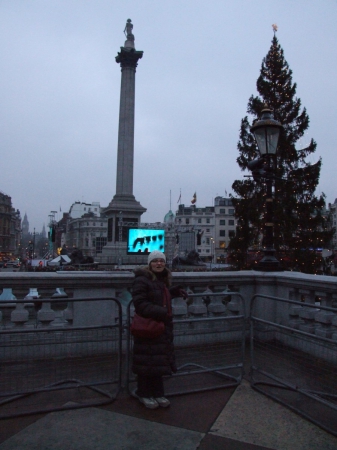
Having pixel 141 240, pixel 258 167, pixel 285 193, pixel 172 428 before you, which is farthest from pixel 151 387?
pixel 141 240

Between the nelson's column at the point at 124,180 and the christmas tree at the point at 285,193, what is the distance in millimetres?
18440

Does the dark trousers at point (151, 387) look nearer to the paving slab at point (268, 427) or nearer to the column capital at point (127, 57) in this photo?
the paving slab at point (268, 427)

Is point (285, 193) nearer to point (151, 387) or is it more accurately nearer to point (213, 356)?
point (213, 356)

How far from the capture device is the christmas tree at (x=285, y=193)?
20688 millimetres

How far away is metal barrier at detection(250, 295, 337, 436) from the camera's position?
429 centimetres

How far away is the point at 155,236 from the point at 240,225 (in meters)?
19.6

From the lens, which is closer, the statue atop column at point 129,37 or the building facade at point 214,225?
the statue atop column at point 129,37

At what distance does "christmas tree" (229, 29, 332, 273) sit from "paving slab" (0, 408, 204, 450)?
58.2 ft

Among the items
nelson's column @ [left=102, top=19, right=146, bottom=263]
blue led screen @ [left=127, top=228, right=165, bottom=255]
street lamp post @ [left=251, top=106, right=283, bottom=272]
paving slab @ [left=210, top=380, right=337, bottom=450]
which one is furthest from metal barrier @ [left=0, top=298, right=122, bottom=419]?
blue led screen @ [left=127, top=228, right=165, bottom=255]

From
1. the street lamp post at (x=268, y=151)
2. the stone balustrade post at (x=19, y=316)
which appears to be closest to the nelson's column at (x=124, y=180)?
the street lamp post at (x=268, y=151)

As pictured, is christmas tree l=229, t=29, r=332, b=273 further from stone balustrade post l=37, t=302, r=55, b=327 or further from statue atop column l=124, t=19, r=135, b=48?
statue atop column l=124, t=19, r=135, b=48

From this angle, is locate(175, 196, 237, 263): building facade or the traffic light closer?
the traffic light

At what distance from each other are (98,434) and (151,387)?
903 mm

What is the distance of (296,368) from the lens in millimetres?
4887
